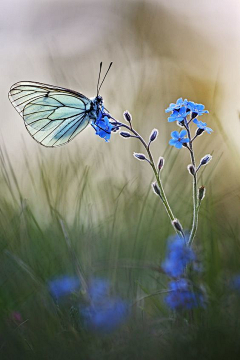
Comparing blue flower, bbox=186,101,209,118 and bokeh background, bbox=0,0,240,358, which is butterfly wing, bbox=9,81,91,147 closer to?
bokeh background, bbox=0,0,240,358

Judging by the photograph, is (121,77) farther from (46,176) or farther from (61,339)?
(61,339)

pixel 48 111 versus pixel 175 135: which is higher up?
pixel 48 111

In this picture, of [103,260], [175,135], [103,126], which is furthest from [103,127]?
[103,260]

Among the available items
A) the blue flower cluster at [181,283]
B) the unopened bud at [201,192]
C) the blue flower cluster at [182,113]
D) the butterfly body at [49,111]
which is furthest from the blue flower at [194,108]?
the butterfly body at [49,111]

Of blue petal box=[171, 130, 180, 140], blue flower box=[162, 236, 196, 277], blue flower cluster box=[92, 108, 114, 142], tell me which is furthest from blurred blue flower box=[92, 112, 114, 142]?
blue flower box=[162, 236, 196, 277]

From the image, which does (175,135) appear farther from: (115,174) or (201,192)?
(115,174)

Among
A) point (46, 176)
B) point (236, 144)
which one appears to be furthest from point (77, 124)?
point (236, 144)
